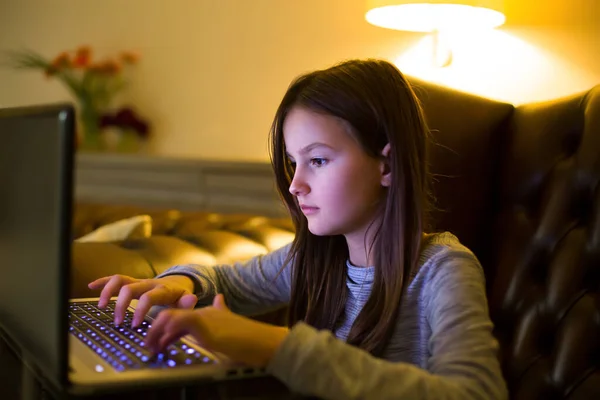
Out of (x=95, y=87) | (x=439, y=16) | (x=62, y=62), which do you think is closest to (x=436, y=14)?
(x=439, y=16)

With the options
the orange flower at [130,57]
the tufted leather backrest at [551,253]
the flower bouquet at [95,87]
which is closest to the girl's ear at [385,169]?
the tufted leather backrest at [551,253]

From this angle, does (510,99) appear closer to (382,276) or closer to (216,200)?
(382,276)

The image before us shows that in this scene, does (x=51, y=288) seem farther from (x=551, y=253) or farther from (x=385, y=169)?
(x=551, y=253)

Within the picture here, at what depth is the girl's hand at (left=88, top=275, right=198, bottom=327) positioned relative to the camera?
948 mm

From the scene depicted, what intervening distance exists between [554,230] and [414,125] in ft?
0.98

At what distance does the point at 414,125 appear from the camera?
1.05 meters

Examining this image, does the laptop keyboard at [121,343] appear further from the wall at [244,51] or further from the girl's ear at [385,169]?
the wall at [244,51]

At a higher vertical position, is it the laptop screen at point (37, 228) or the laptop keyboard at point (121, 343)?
the laptop screen at point (37, 228)

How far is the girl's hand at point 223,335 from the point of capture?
0.71 metres

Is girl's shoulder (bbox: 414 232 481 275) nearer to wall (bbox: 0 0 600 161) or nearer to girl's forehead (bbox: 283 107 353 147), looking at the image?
girl's forehead (bbox: 283 107 353 147)

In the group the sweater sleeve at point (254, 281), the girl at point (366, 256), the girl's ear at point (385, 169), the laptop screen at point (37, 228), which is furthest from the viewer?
the sweater sleeve at point (254, 281)

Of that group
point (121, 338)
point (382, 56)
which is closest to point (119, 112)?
point (382, 56)

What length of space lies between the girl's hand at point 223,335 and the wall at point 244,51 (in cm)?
108

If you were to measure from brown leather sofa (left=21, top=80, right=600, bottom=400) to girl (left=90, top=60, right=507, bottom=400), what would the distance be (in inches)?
6.7
